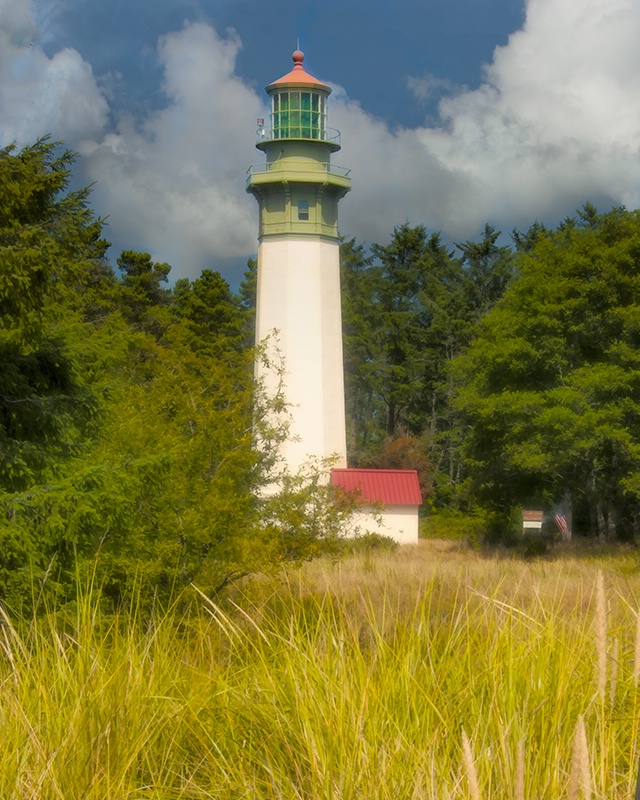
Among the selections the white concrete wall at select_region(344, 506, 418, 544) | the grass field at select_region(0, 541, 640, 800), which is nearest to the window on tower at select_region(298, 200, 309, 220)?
the white concrete wall at select_region(344, 506, 418, 544)

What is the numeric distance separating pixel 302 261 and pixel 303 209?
187 cm

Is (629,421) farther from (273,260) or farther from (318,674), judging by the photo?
(318,674)

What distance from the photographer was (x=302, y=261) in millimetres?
31172

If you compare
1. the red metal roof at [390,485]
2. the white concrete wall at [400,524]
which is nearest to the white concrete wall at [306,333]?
the red metal roof at [390,485]

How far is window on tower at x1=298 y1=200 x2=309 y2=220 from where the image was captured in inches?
1259

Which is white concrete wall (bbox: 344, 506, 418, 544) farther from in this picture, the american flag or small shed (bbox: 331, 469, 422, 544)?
the american flag

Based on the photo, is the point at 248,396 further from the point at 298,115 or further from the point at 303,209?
the point at 298,115

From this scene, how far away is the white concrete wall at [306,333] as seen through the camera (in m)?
30.4

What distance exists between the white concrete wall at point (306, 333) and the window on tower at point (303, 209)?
88 centimetres

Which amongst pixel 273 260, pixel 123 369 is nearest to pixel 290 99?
pixel 273 260

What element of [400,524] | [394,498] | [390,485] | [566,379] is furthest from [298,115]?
[400,524]

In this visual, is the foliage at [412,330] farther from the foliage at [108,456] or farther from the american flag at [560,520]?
the foliage at [108,456]

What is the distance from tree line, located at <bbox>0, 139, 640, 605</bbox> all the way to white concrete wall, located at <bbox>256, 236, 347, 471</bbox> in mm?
2796

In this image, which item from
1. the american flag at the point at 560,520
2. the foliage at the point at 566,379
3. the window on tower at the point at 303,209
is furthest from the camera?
the american flag at the point at 560,520
